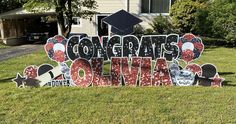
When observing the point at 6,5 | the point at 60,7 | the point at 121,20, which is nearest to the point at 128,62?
the point at 121,20

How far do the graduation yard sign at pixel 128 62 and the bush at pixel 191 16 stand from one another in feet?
38.5

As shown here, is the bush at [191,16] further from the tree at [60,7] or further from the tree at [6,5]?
the tree at [6,5]

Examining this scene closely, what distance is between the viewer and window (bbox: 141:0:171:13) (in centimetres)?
2250

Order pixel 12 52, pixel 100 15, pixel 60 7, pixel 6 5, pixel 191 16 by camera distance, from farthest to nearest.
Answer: pixel 6 5
pixel 100 15
pixel 191 16
pixel 12 52
pixel 60 7

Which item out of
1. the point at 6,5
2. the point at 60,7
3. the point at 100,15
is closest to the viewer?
the point at 60,7

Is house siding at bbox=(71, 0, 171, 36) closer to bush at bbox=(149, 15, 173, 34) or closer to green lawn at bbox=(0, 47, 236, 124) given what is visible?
bush at bbox=(149, 15, 173, 34)

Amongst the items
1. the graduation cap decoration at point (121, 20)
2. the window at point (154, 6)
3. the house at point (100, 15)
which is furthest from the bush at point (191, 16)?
the graduation cap decoration at point (121, 20)

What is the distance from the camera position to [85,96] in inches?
292

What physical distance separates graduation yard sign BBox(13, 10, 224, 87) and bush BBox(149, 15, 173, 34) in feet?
44.2

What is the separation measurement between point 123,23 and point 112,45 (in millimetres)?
2314

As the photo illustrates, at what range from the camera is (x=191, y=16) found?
19766 mm

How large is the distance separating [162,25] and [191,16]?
2.55 metres

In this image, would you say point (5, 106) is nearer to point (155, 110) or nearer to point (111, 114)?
point (111, 114)

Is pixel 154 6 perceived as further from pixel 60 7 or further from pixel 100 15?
pixel 60 7
